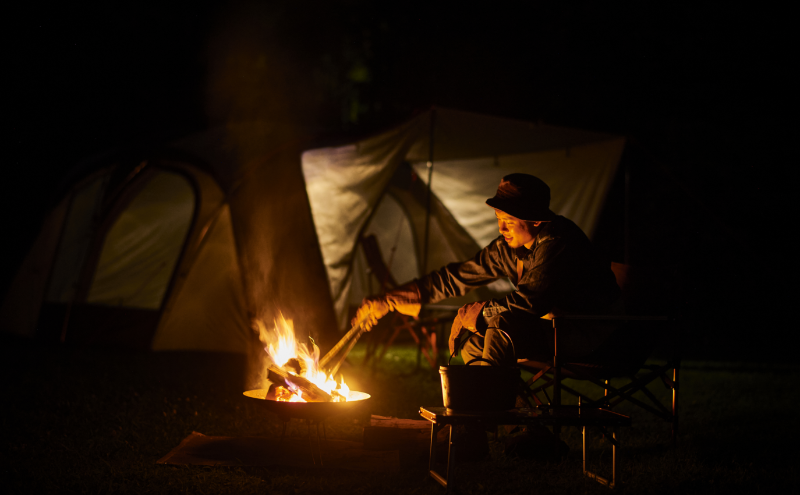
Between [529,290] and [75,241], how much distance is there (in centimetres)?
495

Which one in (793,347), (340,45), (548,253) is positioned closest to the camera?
(548,253)

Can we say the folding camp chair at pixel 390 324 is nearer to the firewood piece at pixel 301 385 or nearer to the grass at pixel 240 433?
the grass at pixel 240 433

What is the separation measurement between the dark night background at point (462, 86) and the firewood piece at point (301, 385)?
2.43 metres

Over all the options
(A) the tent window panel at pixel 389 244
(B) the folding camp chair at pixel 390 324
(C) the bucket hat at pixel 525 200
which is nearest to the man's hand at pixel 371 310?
(C) the bucket hat at pixel 525 200

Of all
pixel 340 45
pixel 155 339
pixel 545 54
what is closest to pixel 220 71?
pixel 340 45

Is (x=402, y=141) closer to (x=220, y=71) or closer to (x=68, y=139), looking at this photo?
(x=68, y=139)

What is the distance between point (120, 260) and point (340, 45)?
1084 centimetres

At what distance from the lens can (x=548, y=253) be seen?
2.46m

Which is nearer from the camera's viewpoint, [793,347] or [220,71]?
[793,347]

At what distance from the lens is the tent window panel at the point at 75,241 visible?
5.77 meters

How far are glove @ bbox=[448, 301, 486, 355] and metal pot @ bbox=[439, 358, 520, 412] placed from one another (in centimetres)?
36

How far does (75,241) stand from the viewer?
5945mm

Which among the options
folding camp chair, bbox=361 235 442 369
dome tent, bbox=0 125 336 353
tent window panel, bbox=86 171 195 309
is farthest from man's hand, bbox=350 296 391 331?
tent window panel, bbox=86 171 195 309

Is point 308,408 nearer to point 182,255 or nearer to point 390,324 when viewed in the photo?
point 390,324
